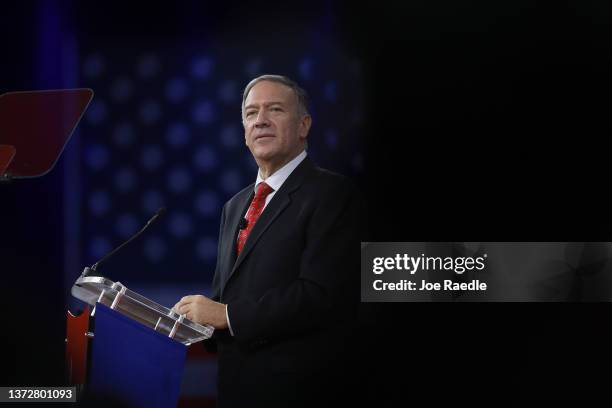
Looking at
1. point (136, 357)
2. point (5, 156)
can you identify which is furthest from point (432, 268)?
point (5, 156)

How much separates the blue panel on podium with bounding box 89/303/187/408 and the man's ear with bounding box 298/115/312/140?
934 millimetres

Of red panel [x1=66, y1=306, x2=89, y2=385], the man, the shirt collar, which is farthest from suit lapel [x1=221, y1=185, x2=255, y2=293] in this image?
red panel [x1=66, y1=306, x2=89, y2=385]

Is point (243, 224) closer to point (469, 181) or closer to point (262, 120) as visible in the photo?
point (262, 120)

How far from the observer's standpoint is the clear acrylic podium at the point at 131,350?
69.9 inches

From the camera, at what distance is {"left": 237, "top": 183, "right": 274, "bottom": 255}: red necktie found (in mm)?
2328

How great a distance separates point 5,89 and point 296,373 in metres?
1.60

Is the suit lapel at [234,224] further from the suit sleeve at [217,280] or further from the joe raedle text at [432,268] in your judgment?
the joe raedle text at [432,268]

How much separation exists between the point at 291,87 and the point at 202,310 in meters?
0.87

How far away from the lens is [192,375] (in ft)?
8.30

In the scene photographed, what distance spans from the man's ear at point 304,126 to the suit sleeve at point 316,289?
221 millimetres

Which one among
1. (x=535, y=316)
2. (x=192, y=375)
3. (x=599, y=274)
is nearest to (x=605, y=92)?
(x=599, y=274)

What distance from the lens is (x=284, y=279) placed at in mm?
2219

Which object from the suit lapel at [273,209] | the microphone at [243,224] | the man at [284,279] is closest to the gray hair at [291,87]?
the man at [284,279]

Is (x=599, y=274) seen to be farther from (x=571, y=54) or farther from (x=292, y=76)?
(x=292, y=76)
